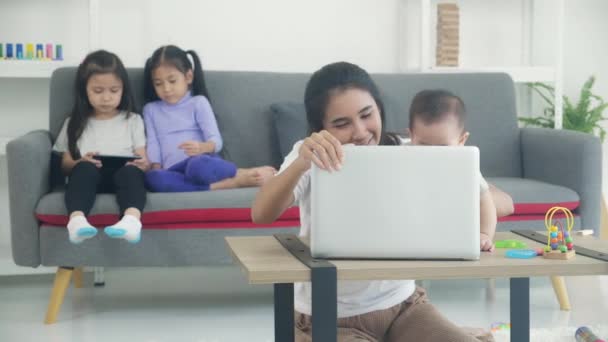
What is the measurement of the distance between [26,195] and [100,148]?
425 mm

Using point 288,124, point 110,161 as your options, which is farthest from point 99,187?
point 288,124

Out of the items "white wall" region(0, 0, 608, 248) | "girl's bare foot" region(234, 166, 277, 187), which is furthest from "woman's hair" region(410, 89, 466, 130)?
"white wall" region(0, 0, 608, 248)

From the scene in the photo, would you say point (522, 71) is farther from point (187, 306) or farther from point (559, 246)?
point (559, 246)

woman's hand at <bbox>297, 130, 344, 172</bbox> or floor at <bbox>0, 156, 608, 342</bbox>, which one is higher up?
woman's hand at <bbox>297, 130, 344, 172</bbox>

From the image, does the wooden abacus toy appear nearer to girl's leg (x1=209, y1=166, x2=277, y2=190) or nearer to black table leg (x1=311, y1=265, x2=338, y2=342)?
black table leg (x1=311, y1=265, x2=338, y2=342)

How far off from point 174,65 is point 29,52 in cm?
68

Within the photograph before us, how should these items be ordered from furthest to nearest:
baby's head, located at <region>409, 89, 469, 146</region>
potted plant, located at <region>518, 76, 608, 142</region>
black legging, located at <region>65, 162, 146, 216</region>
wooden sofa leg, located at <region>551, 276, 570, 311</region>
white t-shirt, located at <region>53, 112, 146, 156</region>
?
potted plant, located at <region>518, 76, 608, 142</region> → white t-shirt, located at <region>53, 112, 146, 156</region> → wooden sofa leg, located at <region>551, 276, 570, 311</region> → black legging, located at <region>65, 162, 146, 216</region> → baby's head, located at <region>409, 89, 469, 146</region>

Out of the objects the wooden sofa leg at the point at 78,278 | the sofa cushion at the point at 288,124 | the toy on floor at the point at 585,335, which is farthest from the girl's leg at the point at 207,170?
the toy on floor at the point at 585,335

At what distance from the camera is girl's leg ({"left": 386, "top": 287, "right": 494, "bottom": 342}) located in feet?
4.74

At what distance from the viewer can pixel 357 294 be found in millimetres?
1530

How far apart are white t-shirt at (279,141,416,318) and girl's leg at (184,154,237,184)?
1.62m

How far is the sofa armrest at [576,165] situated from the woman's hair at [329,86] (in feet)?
5.73

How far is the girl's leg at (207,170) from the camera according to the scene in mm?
3174

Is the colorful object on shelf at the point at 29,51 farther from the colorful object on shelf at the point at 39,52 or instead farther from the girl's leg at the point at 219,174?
the girl's leg at the point at 219,174
